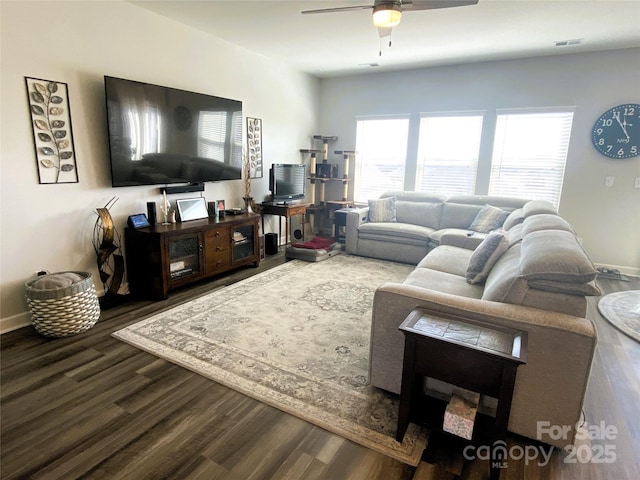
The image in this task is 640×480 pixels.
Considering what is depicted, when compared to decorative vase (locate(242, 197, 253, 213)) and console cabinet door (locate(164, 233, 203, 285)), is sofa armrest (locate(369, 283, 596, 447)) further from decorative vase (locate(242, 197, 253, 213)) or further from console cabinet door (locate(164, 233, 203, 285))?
decorative vase (locate(242, 197, 253, 213))

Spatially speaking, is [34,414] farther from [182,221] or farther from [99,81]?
[99,81]

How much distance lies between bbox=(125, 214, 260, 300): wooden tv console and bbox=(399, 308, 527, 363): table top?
2.55 m

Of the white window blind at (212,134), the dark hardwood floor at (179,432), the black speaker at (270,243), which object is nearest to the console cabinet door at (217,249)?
the white window blind at (212,134)

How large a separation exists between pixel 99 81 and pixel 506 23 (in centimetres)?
391

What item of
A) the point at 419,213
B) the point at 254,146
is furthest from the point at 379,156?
the point at 254,146

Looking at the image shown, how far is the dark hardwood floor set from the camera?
163 centimetres

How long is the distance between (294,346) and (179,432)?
3.28 feet

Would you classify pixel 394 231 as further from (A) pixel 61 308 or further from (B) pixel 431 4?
(A) pixel 61 308

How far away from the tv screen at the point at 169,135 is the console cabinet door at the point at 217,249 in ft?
2.19

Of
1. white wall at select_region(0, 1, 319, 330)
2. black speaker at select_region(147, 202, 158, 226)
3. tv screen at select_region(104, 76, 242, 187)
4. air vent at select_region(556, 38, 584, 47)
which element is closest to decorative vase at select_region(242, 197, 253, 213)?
tv screen at select_region(104, 76, 242, 187)

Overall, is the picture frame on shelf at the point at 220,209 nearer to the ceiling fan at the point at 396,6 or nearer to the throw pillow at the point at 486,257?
the ceiling fan at the point at 396,6

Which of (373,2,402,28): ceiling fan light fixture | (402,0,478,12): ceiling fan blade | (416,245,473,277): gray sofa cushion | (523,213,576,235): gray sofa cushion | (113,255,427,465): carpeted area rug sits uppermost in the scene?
(402,0,478,12): ceiling fan blade

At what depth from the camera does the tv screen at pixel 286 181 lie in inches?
203

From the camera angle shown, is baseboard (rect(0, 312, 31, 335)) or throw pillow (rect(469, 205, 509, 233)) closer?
baseboard (rect(0, 312, 31, 335))
